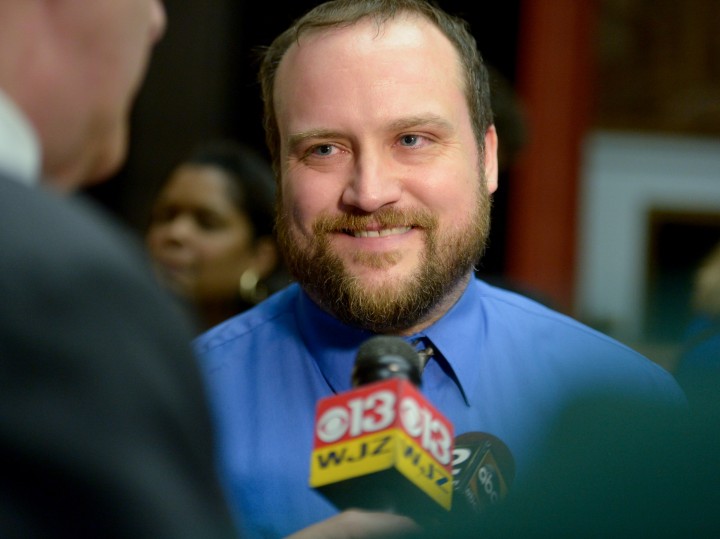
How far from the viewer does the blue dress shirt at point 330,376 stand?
4.77 ft

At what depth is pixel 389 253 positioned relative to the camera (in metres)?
1.52

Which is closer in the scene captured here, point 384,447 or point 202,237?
point 384,447

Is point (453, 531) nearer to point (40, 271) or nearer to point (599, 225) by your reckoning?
point (40, 271)

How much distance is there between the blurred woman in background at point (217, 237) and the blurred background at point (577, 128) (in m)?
1.34

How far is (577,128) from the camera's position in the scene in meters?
4.92

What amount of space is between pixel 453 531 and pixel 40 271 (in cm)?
30

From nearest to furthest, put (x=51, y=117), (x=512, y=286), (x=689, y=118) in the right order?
(x=51, y=117) < (x=512, y=286) < (x=689, y=118)

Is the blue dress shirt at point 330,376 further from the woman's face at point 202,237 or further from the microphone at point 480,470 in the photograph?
the woman's face at point 202,237

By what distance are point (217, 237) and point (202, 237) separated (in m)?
0.04

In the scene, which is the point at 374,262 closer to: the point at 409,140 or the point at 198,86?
the point at 409,140

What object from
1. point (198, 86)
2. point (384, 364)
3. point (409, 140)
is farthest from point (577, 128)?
point (384, 364)

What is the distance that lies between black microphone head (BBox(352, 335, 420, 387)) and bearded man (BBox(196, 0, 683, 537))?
1.08ft

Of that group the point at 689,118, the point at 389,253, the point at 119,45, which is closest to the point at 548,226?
Result: the point at 689,118

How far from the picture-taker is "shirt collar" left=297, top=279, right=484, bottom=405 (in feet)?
5.11
